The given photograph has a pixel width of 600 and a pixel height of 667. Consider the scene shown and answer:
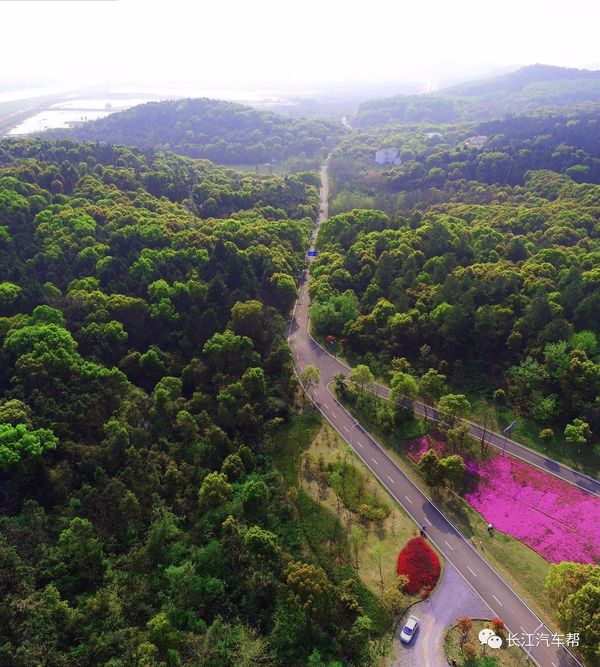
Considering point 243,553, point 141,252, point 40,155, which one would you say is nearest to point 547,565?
point 243,553

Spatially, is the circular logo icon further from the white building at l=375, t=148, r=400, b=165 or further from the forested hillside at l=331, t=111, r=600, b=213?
the white building at l=375, t=148, r=400, b=165

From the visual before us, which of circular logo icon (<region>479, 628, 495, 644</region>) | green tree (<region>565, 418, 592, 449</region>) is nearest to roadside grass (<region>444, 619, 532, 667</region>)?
circular logo icon (<region>479, 628, 495, 644</region>)

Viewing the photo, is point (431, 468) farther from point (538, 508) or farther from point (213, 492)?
point (213, 492)

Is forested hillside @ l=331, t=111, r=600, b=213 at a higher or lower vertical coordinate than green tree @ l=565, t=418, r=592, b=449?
higher

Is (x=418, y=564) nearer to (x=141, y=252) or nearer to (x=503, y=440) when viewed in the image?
(x=503, y=440)

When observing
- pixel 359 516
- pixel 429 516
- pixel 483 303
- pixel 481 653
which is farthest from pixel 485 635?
pixel 483 303

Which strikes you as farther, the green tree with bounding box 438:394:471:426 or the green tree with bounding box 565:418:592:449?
the green tree with bounding box 438:394:471:426

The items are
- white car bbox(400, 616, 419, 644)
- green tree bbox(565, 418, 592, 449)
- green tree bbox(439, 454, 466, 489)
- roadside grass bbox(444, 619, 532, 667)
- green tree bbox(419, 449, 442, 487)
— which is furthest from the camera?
green tree bbox(565, 418, 592, 449)
